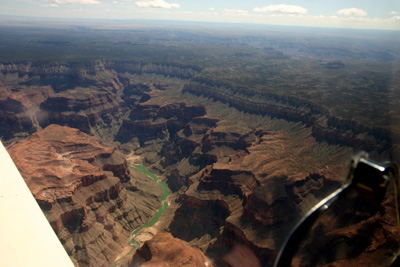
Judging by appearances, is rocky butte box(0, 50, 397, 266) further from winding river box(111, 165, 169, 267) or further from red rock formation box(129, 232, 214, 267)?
winding river box(111, 165, 169, 267)

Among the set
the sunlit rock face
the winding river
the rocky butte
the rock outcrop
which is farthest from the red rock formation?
the rock outcrop

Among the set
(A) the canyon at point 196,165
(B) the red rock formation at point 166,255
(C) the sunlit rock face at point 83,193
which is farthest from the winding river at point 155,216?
(B) the red rock formation at point 166,255

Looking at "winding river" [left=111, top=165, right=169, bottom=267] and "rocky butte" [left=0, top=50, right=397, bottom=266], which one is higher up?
"rocky butte" [left=0, top=50, right=397, bottom=266]

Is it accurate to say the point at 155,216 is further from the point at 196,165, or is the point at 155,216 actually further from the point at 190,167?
the point at 196,165

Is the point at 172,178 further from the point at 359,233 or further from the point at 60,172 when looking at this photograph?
the point at 359,233

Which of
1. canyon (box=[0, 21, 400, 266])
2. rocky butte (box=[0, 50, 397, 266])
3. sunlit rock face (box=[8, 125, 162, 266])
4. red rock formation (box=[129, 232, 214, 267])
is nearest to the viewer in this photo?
red rock formation (box=[129, 232, 214, 267])
